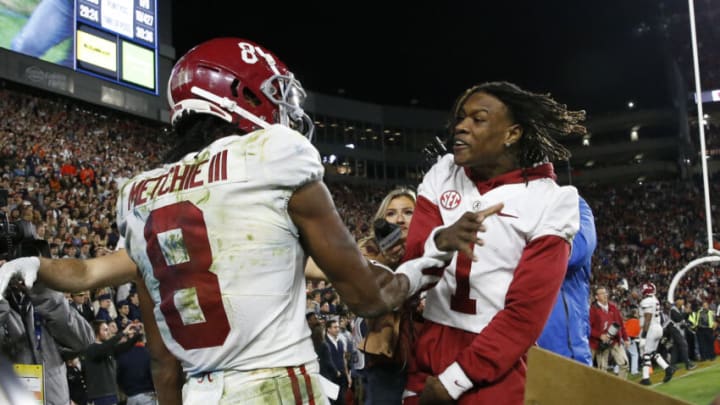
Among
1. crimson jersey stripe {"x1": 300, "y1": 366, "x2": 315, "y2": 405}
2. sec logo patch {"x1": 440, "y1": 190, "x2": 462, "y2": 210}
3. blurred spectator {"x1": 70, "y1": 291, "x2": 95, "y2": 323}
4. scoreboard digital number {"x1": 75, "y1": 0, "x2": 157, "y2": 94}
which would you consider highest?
scoreboard digital number {"x1": 75, "y1": 0, "x2": 157, "y2": 94}

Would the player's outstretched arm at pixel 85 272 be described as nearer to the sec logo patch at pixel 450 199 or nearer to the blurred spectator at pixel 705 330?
the sec logo patch at pixel 450 199

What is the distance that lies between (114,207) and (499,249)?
14794 mm

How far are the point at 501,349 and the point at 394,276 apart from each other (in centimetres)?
41

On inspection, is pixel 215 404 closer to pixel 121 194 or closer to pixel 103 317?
pixel 121 194

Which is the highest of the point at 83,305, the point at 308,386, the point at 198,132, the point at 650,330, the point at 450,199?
the point at 198,132

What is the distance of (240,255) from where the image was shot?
1991mm

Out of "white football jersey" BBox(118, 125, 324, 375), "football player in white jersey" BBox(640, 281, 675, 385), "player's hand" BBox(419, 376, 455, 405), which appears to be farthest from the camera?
"football player in white jersey" BBox(640, 281, 675, 385)

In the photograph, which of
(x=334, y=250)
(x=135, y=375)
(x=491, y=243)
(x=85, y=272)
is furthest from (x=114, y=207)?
(x=334, y=250)

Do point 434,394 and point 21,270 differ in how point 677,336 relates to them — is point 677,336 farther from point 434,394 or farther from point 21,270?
point 21,270

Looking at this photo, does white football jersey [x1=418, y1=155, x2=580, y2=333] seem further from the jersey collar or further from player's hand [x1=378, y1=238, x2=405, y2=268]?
player's hand [x1=378, y1=238, x2=405, y2=268]

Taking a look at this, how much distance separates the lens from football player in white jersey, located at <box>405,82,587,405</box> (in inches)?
93.0

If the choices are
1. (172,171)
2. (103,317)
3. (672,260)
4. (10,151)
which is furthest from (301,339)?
(672,260)

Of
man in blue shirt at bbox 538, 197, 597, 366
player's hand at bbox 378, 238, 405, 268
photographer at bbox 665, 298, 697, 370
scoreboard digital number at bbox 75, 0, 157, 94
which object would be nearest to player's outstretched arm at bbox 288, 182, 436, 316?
player's hand at bbox 378, 238, 405, 268

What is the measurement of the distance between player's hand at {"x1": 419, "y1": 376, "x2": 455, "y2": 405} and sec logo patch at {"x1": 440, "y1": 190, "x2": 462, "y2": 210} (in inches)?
Result: 22.0
